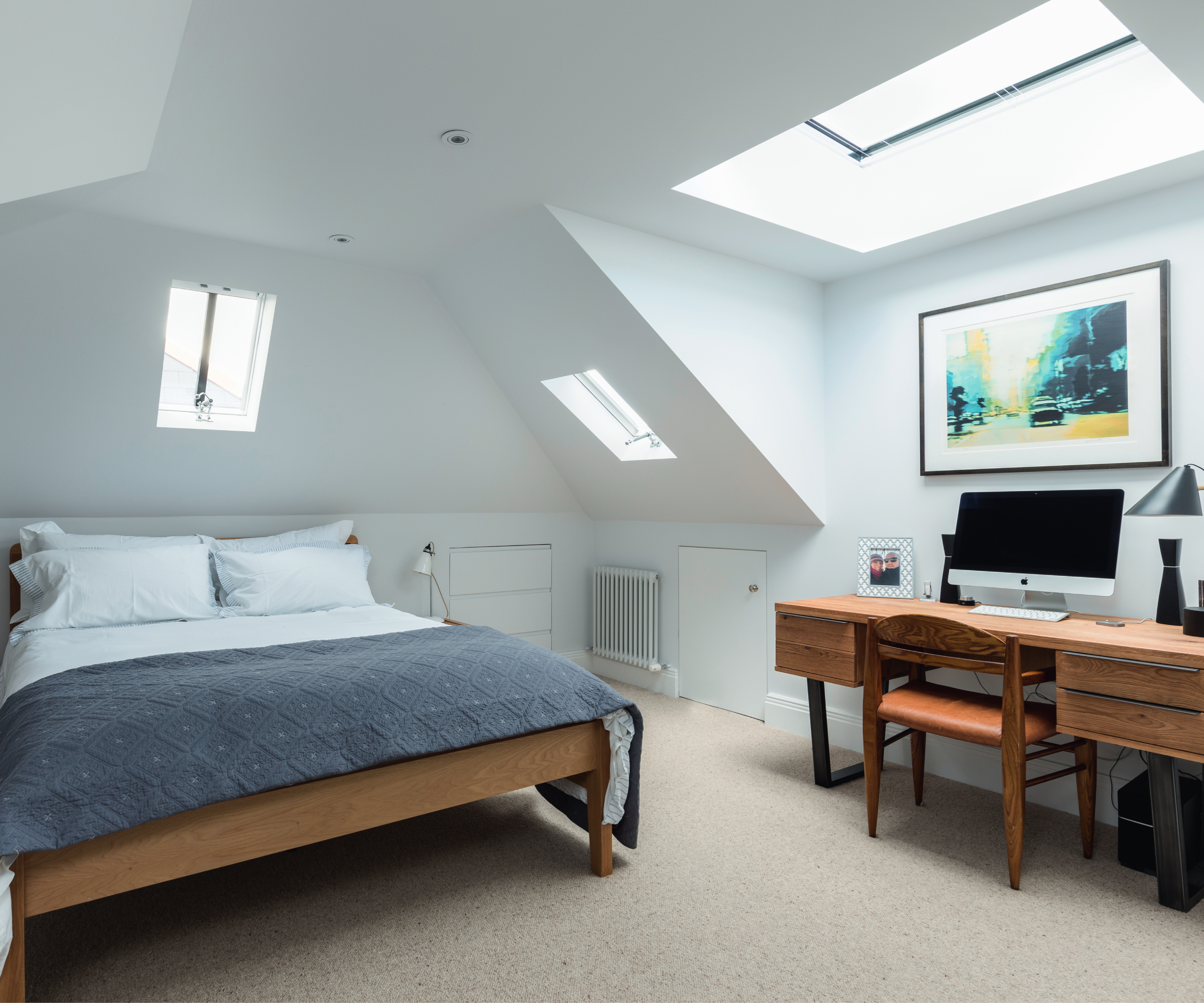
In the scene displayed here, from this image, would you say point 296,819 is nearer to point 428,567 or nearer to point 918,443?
point 428,567

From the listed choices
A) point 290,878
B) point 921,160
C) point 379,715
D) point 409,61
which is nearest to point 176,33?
point 409,61

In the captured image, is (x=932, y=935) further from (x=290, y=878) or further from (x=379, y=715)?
(x=290, y=878)

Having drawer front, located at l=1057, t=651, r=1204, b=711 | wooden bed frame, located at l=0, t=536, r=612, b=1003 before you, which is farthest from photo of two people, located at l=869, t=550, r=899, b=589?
wooden bed frame, located at l=0, t=536, r=612, b=1003

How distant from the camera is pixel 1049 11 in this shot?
7.39 ft

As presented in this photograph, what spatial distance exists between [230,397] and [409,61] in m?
2.48

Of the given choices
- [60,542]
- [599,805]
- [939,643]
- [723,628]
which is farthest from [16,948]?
[723,628]

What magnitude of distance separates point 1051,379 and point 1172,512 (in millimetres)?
767

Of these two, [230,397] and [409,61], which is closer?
[409,61]

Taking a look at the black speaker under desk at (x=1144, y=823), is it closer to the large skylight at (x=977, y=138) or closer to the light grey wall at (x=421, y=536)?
the large skylight at (x=977, y=138)

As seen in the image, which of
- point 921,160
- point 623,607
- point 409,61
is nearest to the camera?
point 409,61

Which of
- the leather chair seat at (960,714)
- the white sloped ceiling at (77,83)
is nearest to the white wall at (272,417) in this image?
the white sloped ceiling at (77,83)

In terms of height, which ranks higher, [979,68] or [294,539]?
[979,68]

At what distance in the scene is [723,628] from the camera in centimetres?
Result: 417

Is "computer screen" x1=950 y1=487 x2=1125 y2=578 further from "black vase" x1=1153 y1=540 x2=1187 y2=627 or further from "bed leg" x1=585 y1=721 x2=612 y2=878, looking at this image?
"bed leg" x1=585 y1=721 x2=612 y2=878
